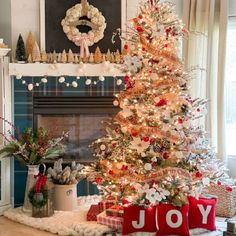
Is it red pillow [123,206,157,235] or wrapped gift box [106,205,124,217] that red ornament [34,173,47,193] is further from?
red pillow [123,206,157,235]

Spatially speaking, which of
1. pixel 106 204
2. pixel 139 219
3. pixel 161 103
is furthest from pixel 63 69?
pixel 139 219

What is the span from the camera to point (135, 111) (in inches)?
153

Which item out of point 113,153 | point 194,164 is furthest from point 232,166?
point 113,153

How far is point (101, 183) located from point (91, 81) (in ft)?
4.19

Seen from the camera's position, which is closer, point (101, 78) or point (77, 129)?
point (101, 78)

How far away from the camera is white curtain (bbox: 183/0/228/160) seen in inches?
201

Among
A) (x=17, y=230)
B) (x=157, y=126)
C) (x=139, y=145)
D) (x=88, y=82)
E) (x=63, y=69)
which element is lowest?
(x=17, y=230)

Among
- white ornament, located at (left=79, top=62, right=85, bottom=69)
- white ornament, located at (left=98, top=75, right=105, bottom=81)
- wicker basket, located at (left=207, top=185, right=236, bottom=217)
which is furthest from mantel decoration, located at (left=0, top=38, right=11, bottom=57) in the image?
wicker basket, located at (left=207, top=185, right=236, bottom=217)

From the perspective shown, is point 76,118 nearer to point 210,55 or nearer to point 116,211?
point 116,211

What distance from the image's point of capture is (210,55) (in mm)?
5176

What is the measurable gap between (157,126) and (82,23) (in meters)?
1.63

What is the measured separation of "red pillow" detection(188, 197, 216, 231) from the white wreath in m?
2.03

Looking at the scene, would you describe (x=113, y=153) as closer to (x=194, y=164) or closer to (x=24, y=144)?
(x=194, y=164)

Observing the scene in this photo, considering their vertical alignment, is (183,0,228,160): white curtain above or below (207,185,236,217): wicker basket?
above
